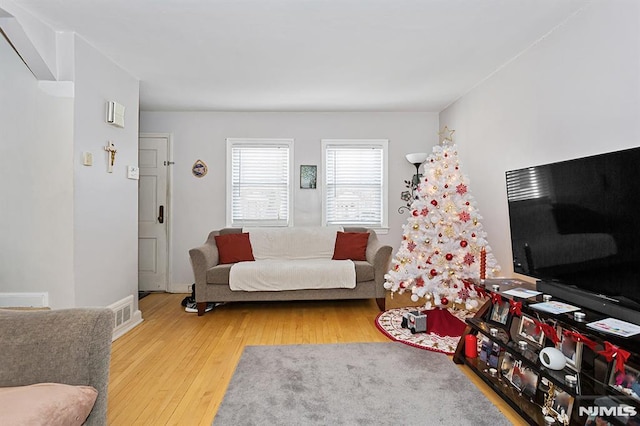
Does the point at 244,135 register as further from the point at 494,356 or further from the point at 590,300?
the point at 590,300

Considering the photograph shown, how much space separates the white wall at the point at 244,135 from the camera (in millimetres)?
4777

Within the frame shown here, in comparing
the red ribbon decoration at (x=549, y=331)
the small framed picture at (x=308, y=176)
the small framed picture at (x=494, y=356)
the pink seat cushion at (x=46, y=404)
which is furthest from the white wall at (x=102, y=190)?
the red ribbon decoration at (x=549, y=331)

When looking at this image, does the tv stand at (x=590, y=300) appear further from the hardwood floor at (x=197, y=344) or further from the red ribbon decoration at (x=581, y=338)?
the hardwood floor at (x=197, y=344)

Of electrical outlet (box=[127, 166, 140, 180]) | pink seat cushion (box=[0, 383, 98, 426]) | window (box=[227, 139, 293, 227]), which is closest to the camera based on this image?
pink seat cushion (box=[0, 383, 98, 426])

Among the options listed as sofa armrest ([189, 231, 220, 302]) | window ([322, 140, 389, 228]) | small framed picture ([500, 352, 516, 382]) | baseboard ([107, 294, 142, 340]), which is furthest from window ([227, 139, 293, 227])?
small framed picture ([500, 352, 516, 382])

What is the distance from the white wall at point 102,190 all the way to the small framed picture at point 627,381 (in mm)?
3394

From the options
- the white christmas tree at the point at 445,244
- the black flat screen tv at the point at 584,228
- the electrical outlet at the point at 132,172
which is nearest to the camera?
the black flat screen tv at the point at 584,228

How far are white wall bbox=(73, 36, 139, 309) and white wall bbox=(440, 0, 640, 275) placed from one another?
364 centimetres

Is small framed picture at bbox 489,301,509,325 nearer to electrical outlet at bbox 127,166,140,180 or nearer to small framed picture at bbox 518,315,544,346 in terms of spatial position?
small framed picture at bbox 518,315,544,346

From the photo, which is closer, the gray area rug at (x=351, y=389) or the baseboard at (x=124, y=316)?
the gray area rug at (x=351, y=389)

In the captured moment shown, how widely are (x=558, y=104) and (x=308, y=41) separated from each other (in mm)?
1945

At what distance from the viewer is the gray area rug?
190cm

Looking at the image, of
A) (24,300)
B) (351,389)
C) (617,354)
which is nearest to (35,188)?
(24,300)

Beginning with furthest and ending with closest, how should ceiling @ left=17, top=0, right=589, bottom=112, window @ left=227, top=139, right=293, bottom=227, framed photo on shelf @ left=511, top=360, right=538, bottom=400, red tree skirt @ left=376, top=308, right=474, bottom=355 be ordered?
window @ left=227, top=139, right=293, bottom=227 < red tree skirt @ left=376, top=308, right=474, bottom=355 < ceiling @ left=17, top=0, right=589, bottom=112 < framed photo on shelf @ left=511, top=360, right=538, bottom=400
